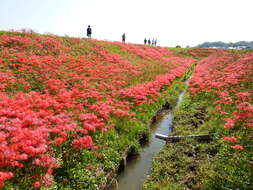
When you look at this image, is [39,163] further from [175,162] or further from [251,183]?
[251,183]

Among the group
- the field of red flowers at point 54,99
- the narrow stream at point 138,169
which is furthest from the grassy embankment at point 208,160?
the field of red flowers at point 54,99

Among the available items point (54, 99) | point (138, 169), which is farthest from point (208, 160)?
A: point (54, 99)

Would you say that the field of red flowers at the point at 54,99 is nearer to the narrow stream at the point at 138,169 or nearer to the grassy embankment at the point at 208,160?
the narrow stream at the point at 138,169

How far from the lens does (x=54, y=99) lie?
1031 centimetres

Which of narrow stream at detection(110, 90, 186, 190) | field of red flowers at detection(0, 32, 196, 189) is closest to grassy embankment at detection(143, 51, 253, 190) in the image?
narrow stream at detection(110, 90, 186, 190)

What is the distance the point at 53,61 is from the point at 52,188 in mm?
13633

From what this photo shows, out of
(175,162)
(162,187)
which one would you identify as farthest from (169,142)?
(162,187)

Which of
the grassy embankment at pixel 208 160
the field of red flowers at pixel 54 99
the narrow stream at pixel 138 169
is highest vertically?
the field of red flowers at pixel 54 99

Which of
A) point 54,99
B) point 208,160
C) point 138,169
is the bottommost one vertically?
point 138,169

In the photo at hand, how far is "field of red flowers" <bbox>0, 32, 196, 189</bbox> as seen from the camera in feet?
18.6

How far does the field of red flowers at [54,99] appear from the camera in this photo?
5.68 metres

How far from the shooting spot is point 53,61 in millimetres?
16938

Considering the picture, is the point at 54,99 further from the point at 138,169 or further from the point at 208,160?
the point at 208,160

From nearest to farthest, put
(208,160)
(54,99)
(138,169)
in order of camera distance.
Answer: (208,160) → (138,169) → (54,99)
